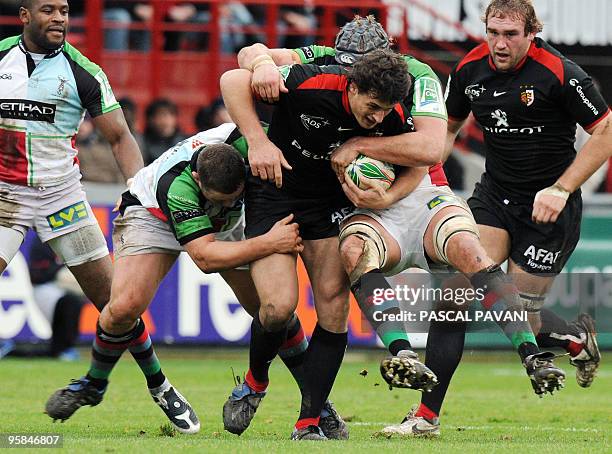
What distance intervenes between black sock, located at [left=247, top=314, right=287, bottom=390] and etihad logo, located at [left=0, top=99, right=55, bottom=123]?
2083 millimetres

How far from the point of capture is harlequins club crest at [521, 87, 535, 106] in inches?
331

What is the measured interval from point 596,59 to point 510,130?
948 centimetres

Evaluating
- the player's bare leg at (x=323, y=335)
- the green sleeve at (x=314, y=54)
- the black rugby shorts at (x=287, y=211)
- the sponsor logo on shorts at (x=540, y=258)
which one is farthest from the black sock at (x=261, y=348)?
the sponsor logo on shorts at (x=540, y=258)

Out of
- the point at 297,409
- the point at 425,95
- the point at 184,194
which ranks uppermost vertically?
the point at 425,95

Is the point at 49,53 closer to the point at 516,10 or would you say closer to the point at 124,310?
the point at 124,310

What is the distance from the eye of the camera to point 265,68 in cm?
762

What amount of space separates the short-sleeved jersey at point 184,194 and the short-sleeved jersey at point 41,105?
57cm

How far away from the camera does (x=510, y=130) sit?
860cm

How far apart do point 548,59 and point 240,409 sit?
118 inches

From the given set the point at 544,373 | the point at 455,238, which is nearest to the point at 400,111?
the point at 455,238

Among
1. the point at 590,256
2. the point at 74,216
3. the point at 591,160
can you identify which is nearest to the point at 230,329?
the point at 590,256

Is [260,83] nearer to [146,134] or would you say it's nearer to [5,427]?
[5,427]

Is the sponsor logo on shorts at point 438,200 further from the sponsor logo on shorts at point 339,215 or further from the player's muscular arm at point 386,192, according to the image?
the sponsor logo on shorts at point 339,215

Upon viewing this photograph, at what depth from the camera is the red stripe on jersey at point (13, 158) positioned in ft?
28.3
